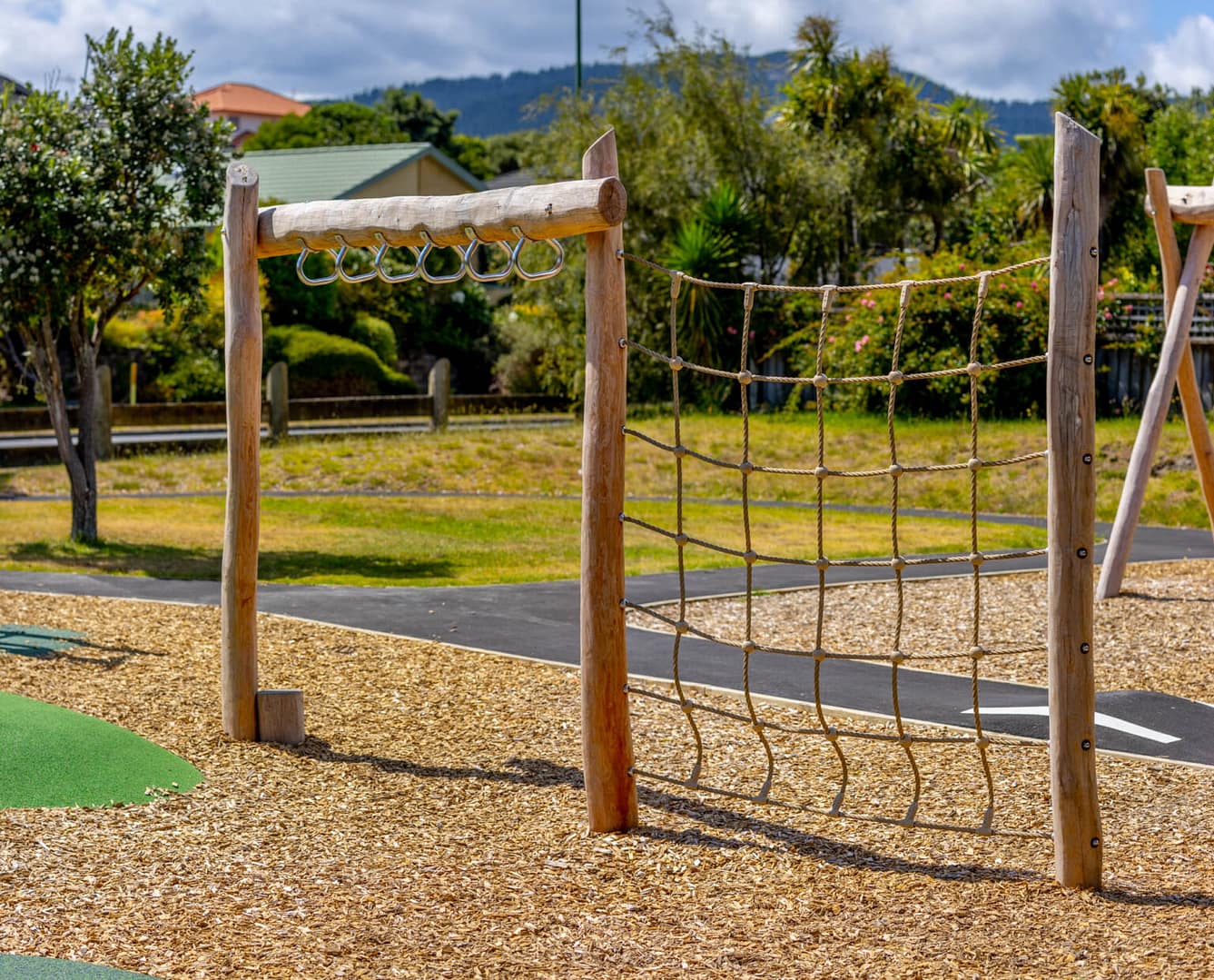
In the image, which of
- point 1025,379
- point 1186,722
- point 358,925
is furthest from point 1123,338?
point 358,925

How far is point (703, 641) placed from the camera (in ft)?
28.1

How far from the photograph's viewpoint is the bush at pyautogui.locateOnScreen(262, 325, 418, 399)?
28125mm

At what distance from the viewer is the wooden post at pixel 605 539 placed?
16.1 feet

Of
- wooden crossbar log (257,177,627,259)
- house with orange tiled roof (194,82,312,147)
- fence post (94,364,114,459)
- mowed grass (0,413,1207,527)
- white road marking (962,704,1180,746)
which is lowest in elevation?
white road marking (962,704,1180,746)

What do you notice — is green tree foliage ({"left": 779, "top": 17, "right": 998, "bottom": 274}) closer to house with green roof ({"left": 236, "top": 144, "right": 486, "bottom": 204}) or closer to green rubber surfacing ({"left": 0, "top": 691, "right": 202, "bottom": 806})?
house with green roof ({"left": 236, "top": 144, "right": 486, "bottom": 204})

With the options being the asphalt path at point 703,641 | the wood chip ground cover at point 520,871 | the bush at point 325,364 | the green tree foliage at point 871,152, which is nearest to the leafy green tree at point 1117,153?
the green tree foliage at point 871,152

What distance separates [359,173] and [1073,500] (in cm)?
3891

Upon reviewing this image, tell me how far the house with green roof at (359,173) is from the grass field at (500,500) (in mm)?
20945

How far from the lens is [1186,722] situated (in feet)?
22.1

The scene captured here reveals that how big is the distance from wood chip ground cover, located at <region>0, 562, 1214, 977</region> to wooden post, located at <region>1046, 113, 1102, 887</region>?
24 cm

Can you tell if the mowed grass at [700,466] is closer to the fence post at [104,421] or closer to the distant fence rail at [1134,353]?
the fence post at [104,421]

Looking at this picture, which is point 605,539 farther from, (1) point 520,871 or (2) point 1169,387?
(2) point 1169,387

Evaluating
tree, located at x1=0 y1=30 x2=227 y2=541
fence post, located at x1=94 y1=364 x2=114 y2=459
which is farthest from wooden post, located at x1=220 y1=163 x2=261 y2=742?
fence post, located at x1=94 y1=364 x2=114 y2=459

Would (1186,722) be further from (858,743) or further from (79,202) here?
(79,202)
